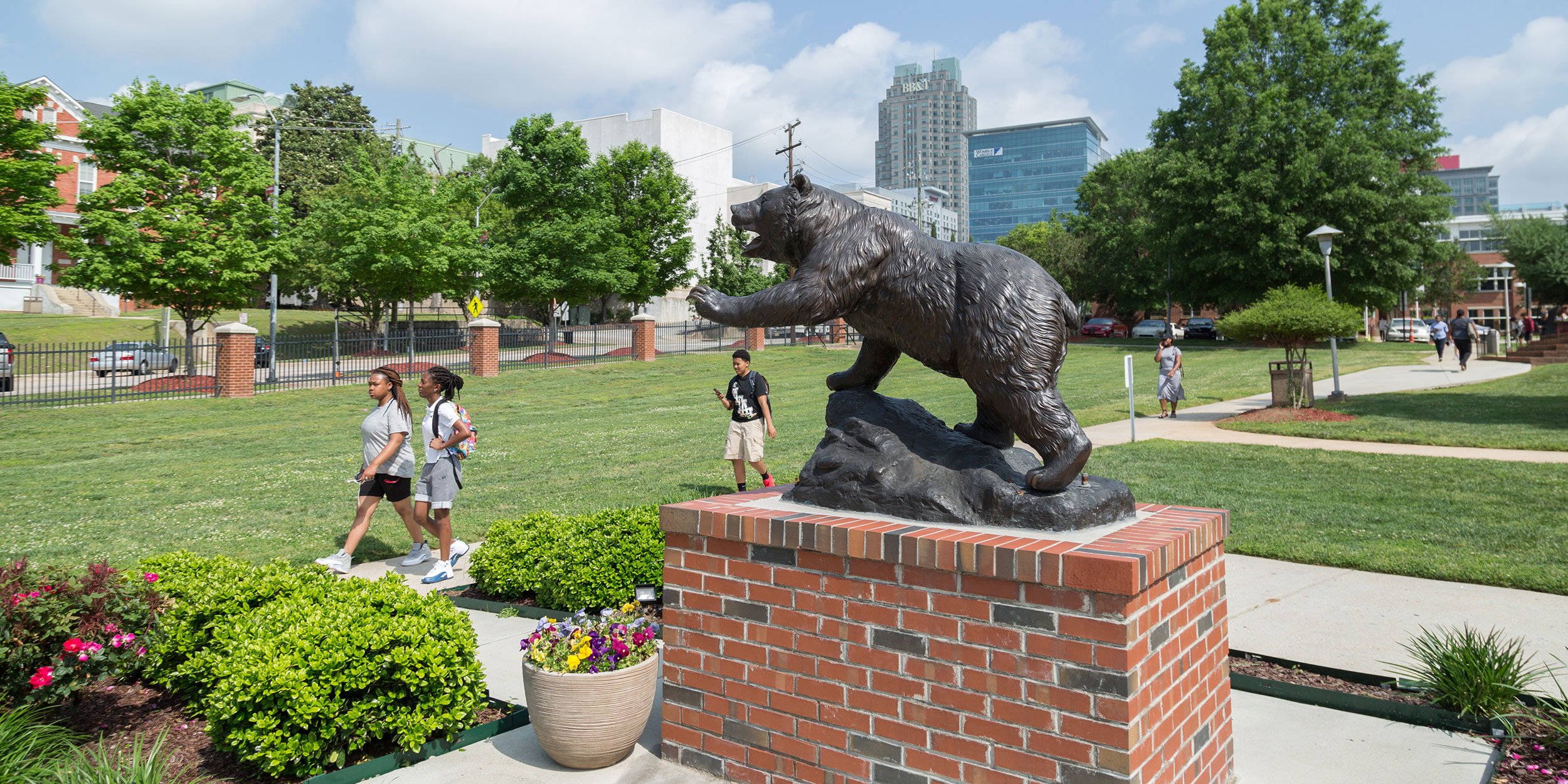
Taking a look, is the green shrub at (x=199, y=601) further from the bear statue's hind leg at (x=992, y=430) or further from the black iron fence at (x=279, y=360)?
the black iron fence at (x=279, y=360)

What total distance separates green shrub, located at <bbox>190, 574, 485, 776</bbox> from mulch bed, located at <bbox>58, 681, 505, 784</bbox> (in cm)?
8

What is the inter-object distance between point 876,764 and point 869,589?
62 cm

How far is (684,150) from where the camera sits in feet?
198

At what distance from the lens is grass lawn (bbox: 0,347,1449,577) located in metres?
8.77

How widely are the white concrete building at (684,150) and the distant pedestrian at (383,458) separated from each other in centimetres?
5126

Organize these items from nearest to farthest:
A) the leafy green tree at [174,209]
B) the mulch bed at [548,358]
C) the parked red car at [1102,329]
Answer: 1. the leafy green tree at [174,209]
2. the mulch bed at [548,358]
3. the parked red car at [1102,329]

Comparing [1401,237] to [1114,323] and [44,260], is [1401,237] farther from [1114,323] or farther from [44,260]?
[44,260]

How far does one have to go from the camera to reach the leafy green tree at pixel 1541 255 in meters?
41.1

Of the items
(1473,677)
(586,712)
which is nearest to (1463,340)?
(1473,677)

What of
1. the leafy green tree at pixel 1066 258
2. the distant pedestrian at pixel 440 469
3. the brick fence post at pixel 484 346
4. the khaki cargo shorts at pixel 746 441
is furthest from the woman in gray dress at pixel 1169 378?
the leafy green tree at pixel 1066 258

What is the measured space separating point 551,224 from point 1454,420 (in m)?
29.2

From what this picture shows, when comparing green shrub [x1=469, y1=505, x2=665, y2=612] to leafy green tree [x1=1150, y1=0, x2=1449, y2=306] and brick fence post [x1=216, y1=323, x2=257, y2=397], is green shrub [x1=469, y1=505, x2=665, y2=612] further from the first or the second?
leafy green tree [x1=1150, y1=0, x2=1449, y2=306]

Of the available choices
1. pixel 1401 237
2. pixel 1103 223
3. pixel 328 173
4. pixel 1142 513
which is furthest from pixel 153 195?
pixel 1103 223

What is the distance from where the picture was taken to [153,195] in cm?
2503
